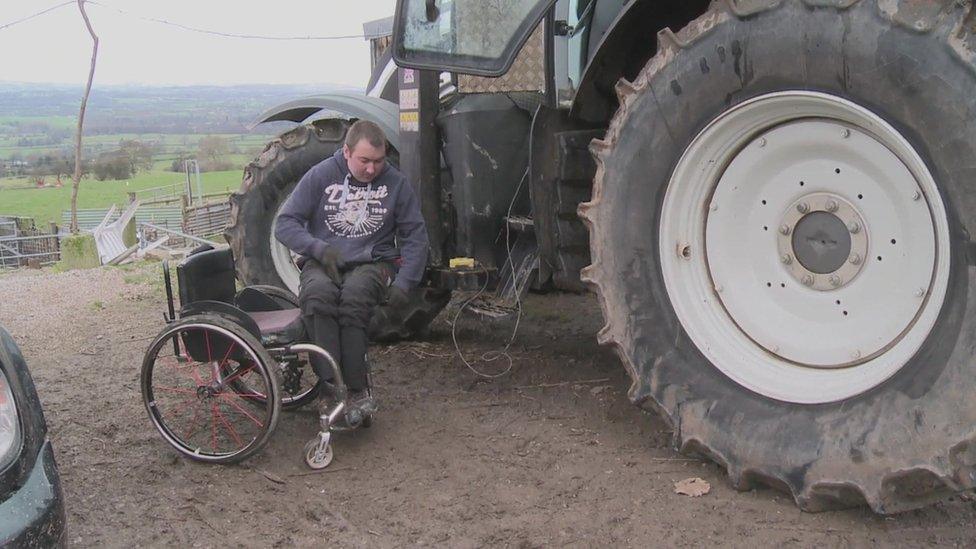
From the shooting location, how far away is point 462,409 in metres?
3.83

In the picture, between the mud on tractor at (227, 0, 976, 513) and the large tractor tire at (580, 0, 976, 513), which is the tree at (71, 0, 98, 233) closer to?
the mud on tractor at (227, 0, 976, 513)

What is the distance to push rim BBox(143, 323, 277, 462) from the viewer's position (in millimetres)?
3271

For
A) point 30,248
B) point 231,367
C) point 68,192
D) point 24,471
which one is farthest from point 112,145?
point 24,471

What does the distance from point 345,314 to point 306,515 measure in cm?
81

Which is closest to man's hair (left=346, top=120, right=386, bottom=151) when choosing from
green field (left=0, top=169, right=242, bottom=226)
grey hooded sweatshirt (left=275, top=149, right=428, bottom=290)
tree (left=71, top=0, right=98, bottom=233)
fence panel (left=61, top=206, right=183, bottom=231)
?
grey hooded sweatshirt (left=275, top=149, right=428, bottom=290)

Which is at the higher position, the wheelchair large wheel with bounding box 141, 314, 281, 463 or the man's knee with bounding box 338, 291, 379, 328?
the man's knee with bounding box 338, 291, 379, 328

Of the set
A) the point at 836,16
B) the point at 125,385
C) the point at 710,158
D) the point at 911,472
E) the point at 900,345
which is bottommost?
the point at 125,385

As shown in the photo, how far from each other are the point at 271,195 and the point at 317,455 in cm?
251

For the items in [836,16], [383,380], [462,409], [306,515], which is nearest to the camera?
[836,16]

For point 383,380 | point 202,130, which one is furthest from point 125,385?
point 202,130

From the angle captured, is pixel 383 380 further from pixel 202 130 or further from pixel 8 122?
pixel 8 122

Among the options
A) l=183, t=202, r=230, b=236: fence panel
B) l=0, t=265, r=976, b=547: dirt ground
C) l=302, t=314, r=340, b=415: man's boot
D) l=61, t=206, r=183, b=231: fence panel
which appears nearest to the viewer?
l=0, t=265, r=976, b=547: dirt ground

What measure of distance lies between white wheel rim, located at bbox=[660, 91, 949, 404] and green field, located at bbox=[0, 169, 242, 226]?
19.5 meters

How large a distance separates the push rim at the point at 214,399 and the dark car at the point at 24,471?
101cm
